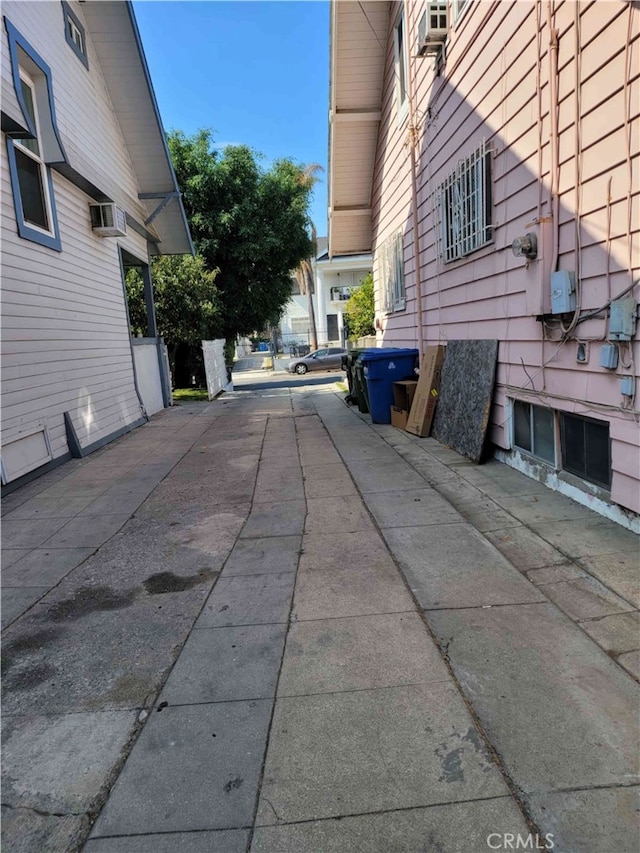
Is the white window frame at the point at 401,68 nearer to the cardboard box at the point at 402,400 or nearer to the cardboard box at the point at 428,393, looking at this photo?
the cardboard box at the point at 428,393

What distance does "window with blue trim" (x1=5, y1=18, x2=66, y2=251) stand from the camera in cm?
671

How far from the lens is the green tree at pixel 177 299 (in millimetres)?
17109

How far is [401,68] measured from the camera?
369 inches

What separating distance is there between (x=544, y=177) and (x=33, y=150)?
676 centimetres

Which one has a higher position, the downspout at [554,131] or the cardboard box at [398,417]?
the downspout at [554,131]

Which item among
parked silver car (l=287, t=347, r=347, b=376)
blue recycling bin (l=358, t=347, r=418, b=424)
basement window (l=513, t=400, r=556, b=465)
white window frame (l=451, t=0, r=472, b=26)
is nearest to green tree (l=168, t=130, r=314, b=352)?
parked silver car (l=287, t=347, r=347, b=376)

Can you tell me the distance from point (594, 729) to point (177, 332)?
17.2 metres

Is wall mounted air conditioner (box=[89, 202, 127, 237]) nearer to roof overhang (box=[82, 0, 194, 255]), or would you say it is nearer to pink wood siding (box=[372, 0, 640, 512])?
roof overhang (box=[82, 0, 194, 255])

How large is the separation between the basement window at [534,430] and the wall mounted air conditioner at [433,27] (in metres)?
5.06

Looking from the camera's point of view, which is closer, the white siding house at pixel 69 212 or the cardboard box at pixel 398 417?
the white siding house at pixel 69 212

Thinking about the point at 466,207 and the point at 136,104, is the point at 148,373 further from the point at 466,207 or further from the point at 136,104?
the point at 466,207

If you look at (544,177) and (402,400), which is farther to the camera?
(402,400)

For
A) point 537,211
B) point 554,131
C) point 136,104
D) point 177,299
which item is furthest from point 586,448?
point 177,299

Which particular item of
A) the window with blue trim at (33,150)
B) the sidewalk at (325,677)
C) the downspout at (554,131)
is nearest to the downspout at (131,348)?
the window with blue trim at (33,150)
